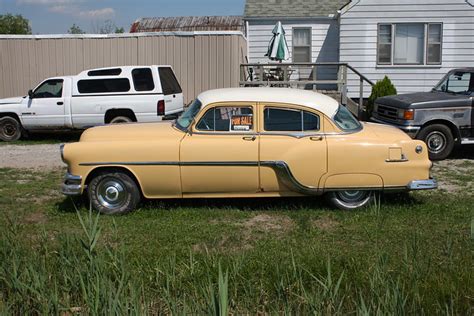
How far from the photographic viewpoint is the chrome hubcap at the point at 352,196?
7575mm

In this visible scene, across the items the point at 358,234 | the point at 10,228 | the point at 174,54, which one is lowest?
the point at 358,234

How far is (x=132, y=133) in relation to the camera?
7.60m

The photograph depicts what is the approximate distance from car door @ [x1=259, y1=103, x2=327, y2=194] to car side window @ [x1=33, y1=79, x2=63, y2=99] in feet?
26.3

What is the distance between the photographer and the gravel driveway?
448 inches

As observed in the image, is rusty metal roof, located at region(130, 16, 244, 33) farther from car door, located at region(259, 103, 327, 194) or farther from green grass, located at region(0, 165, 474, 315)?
car door, located at region(259, 103, 327, 194)

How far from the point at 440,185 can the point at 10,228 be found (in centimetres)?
644

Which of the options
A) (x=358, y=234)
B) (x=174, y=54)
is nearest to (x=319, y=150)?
(x=358, y=234)

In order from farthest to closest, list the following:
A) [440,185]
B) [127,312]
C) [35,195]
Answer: [440,185], [35,195], [127,312]

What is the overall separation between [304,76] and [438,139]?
866 centimetres

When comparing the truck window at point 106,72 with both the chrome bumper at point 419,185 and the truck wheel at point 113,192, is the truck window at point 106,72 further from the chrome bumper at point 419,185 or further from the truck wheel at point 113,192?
the chrome bumper at point 419,185

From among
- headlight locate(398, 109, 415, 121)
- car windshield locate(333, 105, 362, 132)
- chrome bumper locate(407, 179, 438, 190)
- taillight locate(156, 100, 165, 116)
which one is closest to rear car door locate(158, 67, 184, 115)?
taillight locate(156, 100, 165, 116)

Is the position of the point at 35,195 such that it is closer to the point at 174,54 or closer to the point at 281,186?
the point at 281,186

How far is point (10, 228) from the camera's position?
5328 millimetres

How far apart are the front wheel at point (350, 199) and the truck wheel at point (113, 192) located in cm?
239
